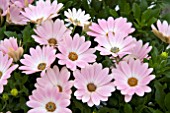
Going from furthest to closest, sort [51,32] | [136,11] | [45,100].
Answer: [136,11]
[51,32]
[45,100]

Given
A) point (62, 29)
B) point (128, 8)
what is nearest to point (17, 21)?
point (62, 29)

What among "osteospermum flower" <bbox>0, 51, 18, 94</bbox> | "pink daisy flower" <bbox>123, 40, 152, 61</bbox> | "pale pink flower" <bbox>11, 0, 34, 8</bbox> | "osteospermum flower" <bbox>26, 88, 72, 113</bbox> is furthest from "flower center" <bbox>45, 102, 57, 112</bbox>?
"pale pink flower" <bbox>11, 0, 34, 8</bbox>

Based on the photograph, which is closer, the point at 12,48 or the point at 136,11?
the point at 12,48

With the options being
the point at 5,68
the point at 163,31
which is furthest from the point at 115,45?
the point at 5,68

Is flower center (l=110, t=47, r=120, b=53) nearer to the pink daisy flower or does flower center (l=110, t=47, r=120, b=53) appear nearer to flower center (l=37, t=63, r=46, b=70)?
the pink daisy flower

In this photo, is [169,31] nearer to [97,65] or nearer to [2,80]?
[97,65]

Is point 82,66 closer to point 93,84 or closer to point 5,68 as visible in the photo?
point 93,84

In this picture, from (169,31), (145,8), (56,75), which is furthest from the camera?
(145,8)

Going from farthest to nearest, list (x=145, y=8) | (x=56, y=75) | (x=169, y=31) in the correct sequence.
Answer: (x=145, y=8)
(x=169, y=31)
(x=56, y=75)
